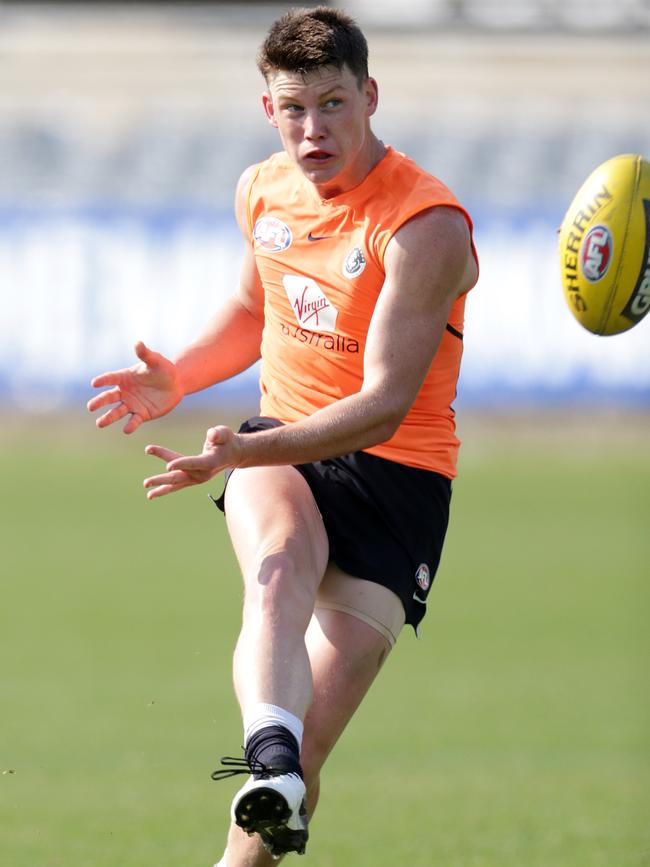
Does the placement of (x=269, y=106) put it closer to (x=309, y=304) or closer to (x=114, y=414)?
(x=309, y=304)

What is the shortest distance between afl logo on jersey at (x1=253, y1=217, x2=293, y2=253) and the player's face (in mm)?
274

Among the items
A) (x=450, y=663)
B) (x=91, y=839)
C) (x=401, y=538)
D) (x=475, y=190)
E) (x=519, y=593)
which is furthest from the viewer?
(x=475, y=190)

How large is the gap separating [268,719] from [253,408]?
15891 millimetres

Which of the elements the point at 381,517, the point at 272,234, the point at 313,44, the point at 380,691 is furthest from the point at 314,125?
the point at 380,691

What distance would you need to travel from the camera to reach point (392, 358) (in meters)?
4.97

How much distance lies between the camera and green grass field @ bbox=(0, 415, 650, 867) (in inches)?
266

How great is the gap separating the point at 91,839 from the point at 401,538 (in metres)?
2.14

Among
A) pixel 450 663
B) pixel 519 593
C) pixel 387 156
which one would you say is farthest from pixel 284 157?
pixel 519 593

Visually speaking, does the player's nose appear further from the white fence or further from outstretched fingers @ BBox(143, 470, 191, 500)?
the white fence

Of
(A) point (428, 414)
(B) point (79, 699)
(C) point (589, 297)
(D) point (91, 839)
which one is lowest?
(D) point (91, 839)

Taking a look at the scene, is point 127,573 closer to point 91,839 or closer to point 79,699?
point 79,699

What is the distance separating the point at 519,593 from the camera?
13102 mm

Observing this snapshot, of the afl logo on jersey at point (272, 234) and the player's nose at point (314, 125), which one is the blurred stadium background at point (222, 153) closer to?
the afl logo on jersey at point (272, 234)

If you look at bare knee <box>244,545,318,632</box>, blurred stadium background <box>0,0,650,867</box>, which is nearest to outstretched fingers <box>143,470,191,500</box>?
bare knee <box>244,545,318,632</box>
